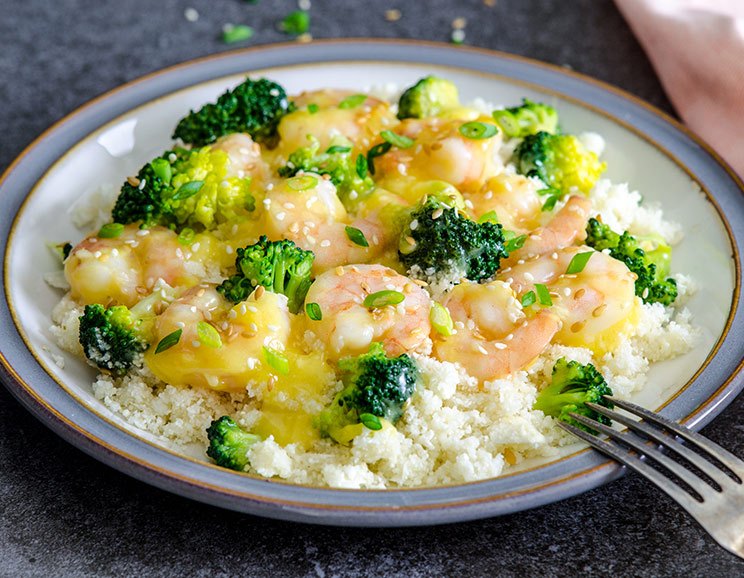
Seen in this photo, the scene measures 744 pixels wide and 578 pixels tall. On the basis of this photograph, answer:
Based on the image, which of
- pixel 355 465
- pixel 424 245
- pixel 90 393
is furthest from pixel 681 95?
pixel 90 393

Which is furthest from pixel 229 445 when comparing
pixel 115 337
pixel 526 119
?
pixel 526 119

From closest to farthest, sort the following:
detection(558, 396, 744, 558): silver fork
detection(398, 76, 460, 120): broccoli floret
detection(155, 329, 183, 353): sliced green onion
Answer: detection(558, 396, 744, 558): silver fork < detection(155, 329, 183, 353): sliced green onion < detection(398, 76, 460, 120): broccoli floret

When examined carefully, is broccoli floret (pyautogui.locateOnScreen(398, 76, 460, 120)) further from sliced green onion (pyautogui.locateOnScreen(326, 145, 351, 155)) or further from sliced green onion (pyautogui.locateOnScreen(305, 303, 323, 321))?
sliced green onion (pyautogui.locateOnScreen(305, 303, 323, 321))

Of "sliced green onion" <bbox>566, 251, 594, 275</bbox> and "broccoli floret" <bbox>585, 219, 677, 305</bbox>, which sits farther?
"broccoli floret" <bbox>585, 219, 677, 305</bbox>

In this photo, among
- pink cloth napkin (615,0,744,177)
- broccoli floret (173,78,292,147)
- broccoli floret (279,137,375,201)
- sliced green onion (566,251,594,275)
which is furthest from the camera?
pink cloth napkin (615,0,744,177)

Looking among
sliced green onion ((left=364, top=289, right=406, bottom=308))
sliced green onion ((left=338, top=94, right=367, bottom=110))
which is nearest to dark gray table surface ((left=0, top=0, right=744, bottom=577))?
sliced green onion ((left=364, top=289, right=406, bottom=308))

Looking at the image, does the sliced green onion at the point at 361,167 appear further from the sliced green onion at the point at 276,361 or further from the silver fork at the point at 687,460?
the silver fork at the point at 687,460

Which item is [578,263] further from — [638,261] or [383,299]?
[383,299]
